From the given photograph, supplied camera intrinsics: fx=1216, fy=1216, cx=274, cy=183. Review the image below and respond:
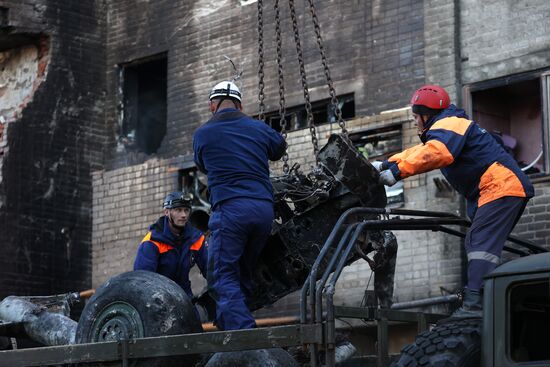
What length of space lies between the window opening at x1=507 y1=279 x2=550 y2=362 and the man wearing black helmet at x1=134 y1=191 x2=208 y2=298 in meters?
3.90

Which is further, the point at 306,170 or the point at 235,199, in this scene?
the point at 306,170

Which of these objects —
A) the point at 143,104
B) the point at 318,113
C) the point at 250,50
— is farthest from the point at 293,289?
the point at 143,104

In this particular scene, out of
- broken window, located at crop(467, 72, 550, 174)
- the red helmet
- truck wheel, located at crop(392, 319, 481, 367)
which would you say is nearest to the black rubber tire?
truck wheel, located at crop(392, 319, 481, 367)

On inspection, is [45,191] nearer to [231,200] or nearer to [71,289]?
[71,289]

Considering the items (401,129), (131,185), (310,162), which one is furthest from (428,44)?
(131,185)

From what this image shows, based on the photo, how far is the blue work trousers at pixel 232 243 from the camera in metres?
7.40

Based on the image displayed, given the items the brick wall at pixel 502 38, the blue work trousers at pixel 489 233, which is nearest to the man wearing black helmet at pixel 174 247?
the blue work trousers at pixel 489 233

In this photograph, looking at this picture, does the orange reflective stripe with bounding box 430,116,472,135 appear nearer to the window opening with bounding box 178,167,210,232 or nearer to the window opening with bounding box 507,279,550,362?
the window opening with bounding box 507,279,550,362

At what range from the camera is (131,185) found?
1855 cm

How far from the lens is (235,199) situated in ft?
25.0

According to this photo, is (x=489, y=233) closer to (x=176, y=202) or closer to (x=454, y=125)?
(x=454, y=125)

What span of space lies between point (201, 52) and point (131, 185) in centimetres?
229

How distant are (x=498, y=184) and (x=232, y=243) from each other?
166 cm

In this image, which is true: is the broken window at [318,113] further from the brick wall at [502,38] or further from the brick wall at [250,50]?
the brick wall at [502,38]
